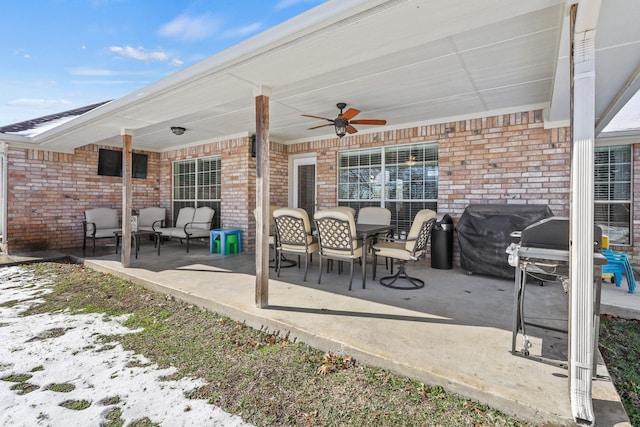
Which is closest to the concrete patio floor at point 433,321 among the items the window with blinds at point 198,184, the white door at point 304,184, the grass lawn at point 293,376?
the grass lawn at point 293,376

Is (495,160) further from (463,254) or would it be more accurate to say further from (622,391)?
(622,391)

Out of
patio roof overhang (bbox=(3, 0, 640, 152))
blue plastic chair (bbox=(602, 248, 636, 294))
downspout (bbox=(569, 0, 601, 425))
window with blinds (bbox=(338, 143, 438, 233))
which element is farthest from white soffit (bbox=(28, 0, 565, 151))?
blue plastic chair (bbox=(602, 248, 636, 294))

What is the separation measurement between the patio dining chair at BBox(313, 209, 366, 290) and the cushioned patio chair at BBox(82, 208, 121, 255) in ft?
16.5

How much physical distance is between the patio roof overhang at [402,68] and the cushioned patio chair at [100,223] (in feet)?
6.88

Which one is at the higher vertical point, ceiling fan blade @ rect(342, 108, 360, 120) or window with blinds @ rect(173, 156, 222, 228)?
ceiling fan blade @ rect(342, 108, 360, 120)

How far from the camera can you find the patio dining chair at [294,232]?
4.06 metres

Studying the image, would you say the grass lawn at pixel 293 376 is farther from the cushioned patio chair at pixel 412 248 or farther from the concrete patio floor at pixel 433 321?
the cushioned patio chair at pixel 412 248

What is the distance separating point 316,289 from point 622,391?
2612mm

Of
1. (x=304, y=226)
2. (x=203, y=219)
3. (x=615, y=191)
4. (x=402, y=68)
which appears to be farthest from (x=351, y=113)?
(x=203, y=219)

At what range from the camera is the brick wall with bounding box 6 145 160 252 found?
6430 mm

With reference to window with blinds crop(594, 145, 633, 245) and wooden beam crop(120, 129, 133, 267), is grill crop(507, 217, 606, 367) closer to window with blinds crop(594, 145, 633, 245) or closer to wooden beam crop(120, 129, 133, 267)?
window with blinds crop(594, 145, 633, 245)

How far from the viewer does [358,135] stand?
6.05 m

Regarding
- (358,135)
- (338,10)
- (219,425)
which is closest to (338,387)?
(219,425)

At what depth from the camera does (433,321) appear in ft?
8.98
